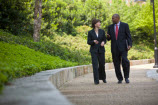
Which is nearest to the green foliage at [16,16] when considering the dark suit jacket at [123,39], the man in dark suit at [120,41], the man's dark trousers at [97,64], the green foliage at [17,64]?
the green foliage at [17,64]

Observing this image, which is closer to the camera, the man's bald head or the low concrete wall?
the low concrete wall

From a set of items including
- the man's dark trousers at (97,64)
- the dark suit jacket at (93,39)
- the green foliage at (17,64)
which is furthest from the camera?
the dark suit jacket at (93,39)

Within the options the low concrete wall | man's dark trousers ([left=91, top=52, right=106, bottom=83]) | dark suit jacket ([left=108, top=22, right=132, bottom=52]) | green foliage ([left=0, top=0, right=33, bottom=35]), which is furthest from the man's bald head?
green foliage ([left=0, top=0, right=33, bottom=35])

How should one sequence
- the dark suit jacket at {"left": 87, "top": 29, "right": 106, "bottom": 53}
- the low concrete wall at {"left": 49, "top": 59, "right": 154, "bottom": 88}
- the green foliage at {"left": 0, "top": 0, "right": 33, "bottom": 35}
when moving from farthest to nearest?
the green foliage at {"left": 0, "top": 0, "right": 33, "bottom": 35}, the dark suit jacket at {"left": 87, "top": 29, "right": 106, "bottom": 53}, the low concrete wall at {"left": 49, "top": 59, "right": 154, "bottom": 88}

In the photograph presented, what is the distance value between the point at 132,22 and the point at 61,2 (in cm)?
1183

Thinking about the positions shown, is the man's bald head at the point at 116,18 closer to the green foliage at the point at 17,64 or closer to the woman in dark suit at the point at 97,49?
the woman in dark suit at the point at 97,49

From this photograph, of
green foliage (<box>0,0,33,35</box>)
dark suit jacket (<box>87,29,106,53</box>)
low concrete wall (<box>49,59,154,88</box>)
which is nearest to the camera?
low concrete wall (<box>49,59,154,88</box>)

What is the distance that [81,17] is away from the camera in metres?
30.9

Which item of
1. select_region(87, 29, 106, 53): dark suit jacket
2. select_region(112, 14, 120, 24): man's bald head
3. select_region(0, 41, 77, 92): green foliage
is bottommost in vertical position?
select_region(0, 41, 77, 92): green foliage

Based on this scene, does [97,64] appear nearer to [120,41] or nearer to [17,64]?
[120,41]

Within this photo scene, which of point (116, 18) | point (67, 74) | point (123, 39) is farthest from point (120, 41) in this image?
point (67, 74)

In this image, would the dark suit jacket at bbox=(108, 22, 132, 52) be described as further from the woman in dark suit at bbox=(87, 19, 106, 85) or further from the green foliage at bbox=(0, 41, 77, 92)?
the green foliage at bbox=(0, 41, 77, 92)

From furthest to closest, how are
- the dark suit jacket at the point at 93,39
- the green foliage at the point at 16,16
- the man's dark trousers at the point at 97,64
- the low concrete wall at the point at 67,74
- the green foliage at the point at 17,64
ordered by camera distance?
the green foliage at the point at 16,16
the dark suit jacket at the point at 93,39
the man's dark trousers at the point at 97,64
the low concrete wall at the point at 67,74
the green foliage at the point at 17,64

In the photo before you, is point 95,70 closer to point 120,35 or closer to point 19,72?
point 120,35
